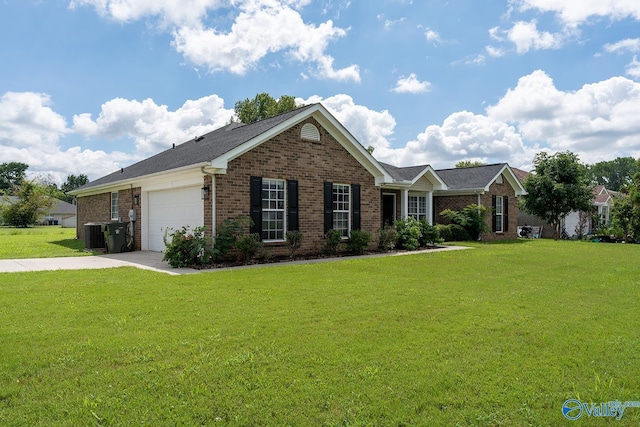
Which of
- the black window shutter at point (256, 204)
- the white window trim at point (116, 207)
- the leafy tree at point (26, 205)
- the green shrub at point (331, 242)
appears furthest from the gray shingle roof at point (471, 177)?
the leafy tree at point (26, 205)

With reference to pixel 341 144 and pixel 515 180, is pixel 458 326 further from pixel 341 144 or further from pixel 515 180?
pixel 515 180

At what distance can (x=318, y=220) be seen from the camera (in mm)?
14453

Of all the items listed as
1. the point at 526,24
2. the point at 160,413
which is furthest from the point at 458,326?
the point at 526,24

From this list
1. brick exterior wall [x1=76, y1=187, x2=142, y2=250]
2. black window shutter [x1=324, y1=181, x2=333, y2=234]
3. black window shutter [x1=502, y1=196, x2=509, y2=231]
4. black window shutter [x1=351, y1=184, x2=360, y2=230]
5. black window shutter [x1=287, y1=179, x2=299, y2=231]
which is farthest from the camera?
black window shutter [x1=502, y1=196, x2=509, y2=231]

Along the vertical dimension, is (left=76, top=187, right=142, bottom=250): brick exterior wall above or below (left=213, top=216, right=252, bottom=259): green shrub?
above

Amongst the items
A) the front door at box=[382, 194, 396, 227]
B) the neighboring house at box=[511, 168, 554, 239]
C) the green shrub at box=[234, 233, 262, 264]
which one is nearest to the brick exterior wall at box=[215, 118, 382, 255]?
the green shrub at box=[234, 233, 262, 264]

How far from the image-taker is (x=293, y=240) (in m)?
13.3

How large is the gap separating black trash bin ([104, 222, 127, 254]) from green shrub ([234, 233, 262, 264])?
6044mm

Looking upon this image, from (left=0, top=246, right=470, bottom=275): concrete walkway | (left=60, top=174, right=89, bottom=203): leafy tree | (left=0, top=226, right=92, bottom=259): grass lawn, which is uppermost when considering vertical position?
(left=60, top=174, right=89, bottom=203): leafy tree

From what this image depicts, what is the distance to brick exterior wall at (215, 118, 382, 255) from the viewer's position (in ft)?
40.6

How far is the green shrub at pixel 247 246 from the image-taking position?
1198 cm

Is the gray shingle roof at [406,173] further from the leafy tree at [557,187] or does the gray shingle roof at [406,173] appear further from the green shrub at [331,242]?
the leafy tree at [557,187]

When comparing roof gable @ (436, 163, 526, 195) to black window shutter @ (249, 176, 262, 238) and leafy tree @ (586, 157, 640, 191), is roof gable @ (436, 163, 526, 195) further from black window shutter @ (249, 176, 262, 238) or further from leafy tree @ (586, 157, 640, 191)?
leafy tree @ (586, 157, 640, 191)

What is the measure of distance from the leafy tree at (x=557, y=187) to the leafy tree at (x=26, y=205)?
49.2 metres
